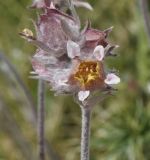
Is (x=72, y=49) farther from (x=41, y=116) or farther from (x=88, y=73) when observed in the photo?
(x=41, y=116)

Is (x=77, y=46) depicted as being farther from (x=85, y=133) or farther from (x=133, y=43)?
(x=133, y=43)

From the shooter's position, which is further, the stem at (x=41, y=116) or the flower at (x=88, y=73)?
the stem at (x=41, y=116)

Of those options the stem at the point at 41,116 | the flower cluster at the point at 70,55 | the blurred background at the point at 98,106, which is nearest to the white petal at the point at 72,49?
the flower cluster at the point at 70,55

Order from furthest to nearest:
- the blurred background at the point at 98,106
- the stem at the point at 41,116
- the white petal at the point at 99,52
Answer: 1. the blurred background at the point at 98,106
2. the stem at the point at 41,116
3. the white petal at the point at 99,52

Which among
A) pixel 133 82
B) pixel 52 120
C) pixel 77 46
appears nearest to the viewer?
pixel 77 46

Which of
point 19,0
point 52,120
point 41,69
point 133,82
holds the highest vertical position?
point 19,0

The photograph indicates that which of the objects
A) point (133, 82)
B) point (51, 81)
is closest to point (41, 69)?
point (51, 81)

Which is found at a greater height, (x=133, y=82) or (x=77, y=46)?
(x=77, y=46)

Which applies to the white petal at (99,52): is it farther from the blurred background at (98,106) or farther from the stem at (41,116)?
the blurred background at (98,106)
